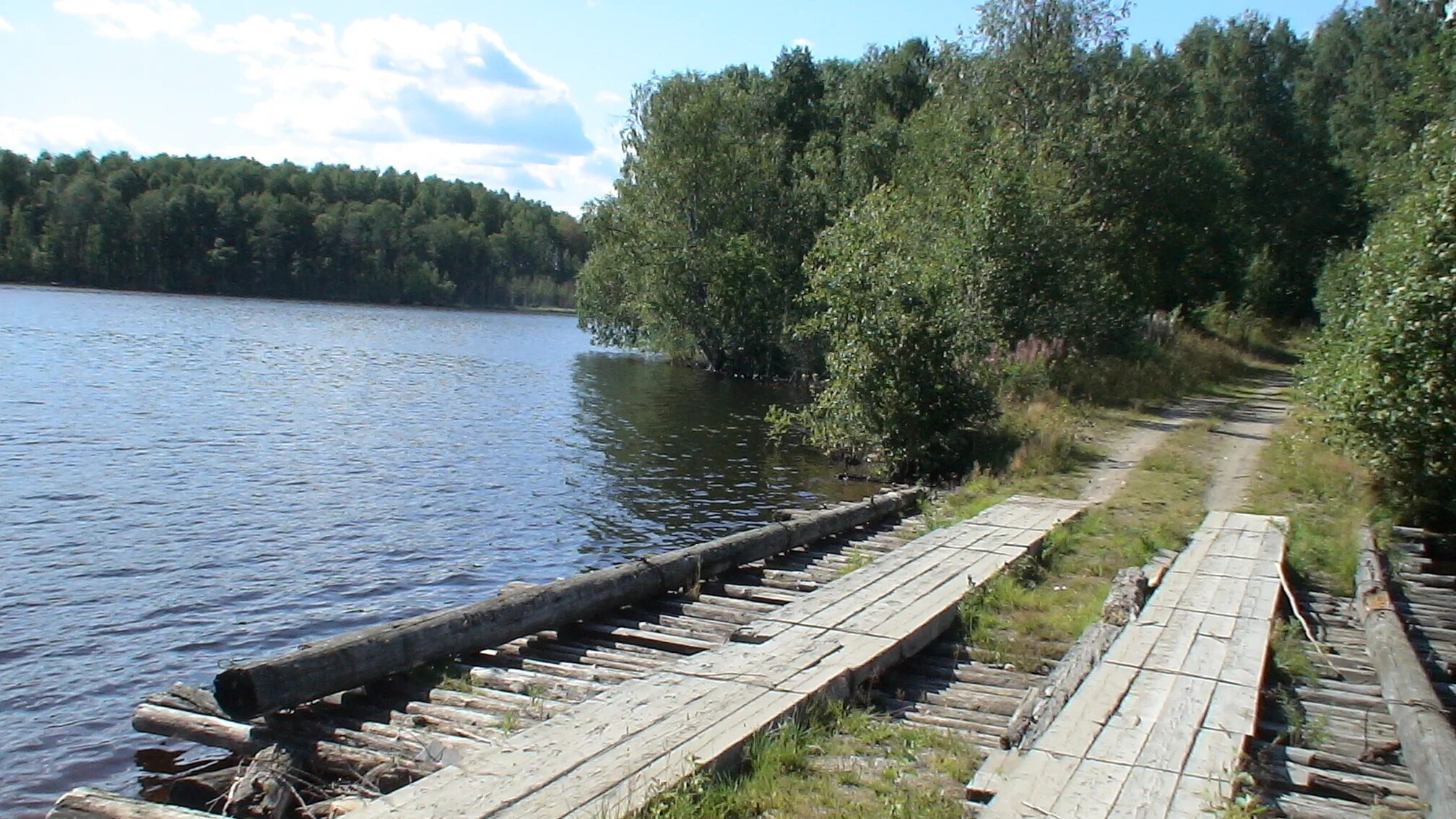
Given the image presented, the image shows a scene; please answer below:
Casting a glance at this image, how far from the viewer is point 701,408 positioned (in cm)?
3453

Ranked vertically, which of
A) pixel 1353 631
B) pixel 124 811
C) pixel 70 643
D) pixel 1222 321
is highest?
pixel 1222 321

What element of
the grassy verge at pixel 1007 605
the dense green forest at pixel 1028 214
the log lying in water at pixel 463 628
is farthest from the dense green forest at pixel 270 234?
the log lying in water at pixel 463 628

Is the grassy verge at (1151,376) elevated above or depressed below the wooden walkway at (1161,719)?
above

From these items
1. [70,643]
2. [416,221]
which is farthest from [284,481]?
[416,221]

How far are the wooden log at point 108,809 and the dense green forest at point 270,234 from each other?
10021 centimetres

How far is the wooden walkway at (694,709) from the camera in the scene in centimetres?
527

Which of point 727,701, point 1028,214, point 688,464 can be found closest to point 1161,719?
point 727,701

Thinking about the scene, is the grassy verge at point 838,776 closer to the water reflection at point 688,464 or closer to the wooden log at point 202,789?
the wooden log at point 202,789

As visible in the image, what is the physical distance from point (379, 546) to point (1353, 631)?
12.1 meters

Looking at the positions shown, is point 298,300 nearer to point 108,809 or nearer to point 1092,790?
point 108,809

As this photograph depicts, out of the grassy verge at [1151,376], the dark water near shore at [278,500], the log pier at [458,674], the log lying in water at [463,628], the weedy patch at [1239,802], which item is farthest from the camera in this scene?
the grassy verge at [1151,376]

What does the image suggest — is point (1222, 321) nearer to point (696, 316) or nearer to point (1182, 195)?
point (1182, 195)

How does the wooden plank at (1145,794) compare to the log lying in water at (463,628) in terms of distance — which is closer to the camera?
the wooden plank at (1145,794)

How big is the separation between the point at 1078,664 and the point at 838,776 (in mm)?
2237
